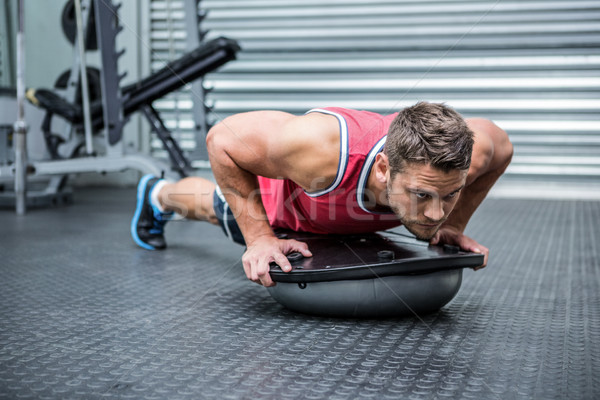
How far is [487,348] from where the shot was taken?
1.10 m

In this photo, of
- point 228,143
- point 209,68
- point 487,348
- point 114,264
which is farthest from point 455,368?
point 209,68

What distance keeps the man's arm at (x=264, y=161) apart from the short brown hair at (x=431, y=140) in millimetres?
139

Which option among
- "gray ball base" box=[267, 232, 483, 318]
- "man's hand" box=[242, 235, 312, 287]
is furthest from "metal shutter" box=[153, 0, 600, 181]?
"gray ball base" box=[267, 232, 483, 318]

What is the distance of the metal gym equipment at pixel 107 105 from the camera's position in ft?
9.86

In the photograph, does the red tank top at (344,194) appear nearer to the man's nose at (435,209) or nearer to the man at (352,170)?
the man at (352,170)

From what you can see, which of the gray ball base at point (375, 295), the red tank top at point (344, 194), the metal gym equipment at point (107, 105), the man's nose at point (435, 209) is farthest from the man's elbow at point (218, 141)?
the metal gym equipment at point (107, 105)

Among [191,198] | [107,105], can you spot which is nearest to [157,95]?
[107,105]

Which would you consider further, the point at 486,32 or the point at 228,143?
the point at 486,32

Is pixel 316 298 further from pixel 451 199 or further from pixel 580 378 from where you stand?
pixel 580 378

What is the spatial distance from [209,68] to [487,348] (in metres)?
2.35

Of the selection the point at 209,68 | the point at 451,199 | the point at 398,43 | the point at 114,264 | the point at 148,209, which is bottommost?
the point at 114,264

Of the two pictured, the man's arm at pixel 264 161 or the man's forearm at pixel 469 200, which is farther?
the man's forearm at pixel 469 200

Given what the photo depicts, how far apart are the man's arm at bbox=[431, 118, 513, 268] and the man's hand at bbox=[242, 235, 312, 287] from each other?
360mm

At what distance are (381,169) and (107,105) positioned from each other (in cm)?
233
